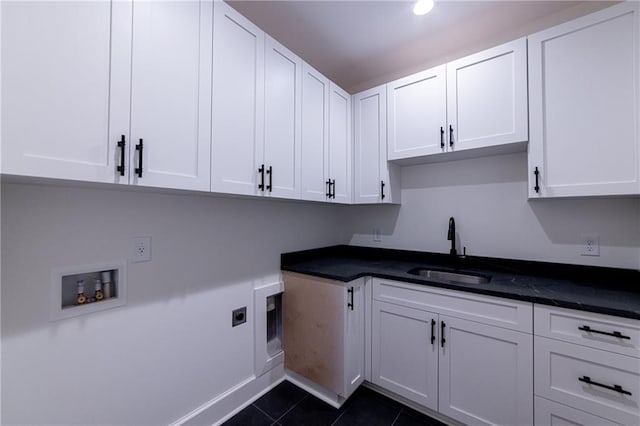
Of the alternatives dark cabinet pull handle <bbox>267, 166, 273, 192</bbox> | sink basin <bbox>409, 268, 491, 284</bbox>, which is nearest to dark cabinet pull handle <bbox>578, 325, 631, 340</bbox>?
sink basin <bbox>409, 268, 491, 284</bbox>

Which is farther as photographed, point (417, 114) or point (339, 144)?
point (339, 144)

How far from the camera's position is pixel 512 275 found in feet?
5.81

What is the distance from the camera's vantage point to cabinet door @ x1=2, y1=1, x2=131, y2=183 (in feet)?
→ 2.40

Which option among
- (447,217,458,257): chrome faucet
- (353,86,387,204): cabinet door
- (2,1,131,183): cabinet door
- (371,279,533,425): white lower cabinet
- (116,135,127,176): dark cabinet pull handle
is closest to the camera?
(2,1,131,183): cabinet door

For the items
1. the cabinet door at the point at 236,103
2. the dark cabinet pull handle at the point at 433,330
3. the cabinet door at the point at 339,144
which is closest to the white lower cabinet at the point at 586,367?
the dark cabinet pull handle at the point at 433,330

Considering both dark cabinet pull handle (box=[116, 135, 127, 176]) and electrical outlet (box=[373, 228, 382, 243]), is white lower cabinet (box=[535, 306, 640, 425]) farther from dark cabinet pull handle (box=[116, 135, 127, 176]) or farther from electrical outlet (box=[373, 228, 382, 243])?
dark cabinet pull handle (box=[116, 135, 127, 176])

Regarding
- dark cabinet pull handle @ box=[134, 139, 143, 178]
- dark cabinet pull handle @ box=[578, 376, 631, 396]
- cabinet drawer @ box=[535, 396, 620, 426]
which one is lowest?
cabinet drawer @ box=[535, 396, 620, 426]

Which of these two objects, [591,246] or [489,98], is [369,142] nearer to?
[489,98]

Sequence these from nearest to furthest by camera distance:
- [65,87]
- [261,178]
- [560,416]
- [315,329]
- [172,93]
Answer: [65,87] → [172,93] → [560,416] → [261,178] → [315,329]

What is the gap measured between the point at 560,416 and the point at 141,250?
2236mm

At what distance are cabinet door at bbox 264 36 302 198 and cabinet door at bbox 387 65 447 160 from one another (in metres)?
0.81

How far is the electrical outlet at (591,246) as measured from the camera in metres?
1.58

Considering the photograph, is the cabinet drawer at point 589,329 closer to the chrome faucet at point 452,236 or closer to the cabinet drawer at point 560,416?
the cabinet drawer at point 560,416

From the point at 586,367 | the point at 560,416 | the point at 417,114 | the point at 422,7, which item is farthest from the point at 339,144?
the point at 560,416
